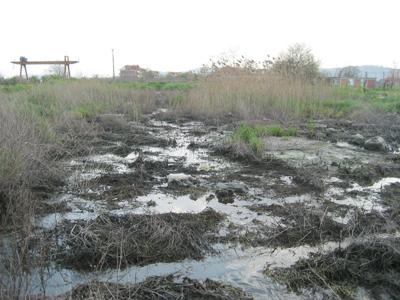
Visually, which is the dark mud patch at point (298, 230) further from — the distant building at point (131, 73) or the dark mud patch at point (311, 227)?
the distant building at point (131, 73)

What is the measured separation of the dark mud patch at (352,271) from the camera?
113 inches

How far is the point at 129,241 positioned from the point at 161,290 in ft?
2.54

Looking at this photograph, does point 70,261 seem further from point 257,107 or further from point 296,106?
point 296,106

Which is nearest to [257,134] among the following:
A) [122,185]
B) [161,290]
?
[122,185]

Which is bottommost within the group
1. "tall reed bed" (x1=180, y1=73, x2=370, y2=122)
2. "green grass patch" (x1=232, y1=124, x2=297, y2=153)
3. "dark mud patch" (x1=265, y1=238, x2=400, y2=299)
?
"dark mud patch" (x1=265, y1=238, x2=400, y2=299)

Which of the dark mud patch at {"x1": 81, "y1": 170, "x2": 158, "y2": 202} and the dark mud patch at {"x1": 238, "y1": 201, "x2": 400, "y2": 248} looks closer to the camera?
the dark mud patch at {"x1": 238, "y1": 201, "x2": 400, "y2": 248}

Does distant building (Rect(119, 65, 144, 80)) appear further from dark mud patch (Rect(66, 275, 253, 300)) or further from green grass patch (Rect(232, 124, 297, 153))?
dark mud patch (Rect(66, 275, 253, 300))

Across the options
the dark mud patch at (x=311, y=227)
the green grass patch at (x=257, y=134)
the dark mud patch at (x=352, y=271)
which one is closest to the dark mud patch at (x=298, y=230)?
the dark mud patch at (x=311, y=227)

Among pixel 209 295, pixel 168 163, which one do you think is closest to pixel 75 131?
pixel 168 163

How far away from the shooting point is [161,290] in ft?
8.64

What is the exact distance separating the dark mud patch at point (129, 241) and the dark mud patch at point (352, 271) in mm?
781

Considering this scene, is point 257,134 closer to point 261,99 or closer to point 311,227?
point 261,99

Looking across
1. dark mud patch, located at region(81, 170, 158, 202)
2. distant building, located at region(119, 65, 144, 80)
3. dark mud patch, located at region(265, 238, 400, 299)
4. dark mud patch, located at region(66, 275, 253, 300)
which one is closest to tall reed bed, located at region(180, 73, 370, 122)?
dark mud patch, located at region(81, 170, 158, 202)

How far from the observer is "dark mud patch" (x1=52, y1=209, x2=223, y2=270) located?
313 cm
